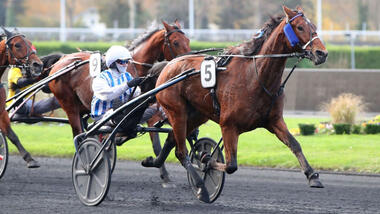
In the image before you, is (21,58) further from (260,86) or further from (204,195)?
(260,86)

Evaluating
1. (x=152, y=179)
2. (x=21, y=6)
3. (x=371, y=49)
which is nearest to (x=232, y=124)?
(x=152, y=179)

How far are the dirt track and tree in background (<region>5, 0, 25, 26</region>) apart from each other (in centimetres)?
4094

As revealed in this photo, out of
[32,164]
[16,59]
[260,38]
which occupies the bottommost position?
[32,164]

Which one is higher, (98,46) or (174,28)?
(174,28)

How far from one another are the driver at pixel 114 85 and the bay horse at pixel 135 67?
4.33 feet

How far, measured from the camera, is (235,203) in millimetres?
7086

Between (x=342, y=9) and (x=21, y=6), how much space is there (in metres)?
23.1

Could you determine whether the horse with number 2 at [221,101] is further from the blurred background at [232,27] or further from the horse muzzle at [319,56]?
the blurred background at [232,27]

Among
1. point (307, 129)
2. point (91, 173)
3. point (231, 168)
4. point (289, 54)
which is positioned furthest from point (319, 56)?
point (307, 129)

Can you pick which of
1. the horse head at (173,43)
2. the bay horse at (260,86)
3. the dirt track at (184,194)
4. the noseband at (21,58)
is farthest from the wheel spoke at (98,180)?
the noseband at (21,58)

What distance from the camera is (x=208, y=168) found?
711cm

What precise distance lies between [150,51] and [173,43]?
27 centimetres

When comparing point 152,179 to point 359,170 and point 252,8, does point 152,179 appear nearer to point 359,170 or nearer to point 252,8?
point 359,170

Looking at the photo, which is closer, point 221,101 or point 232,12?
point 221,101
